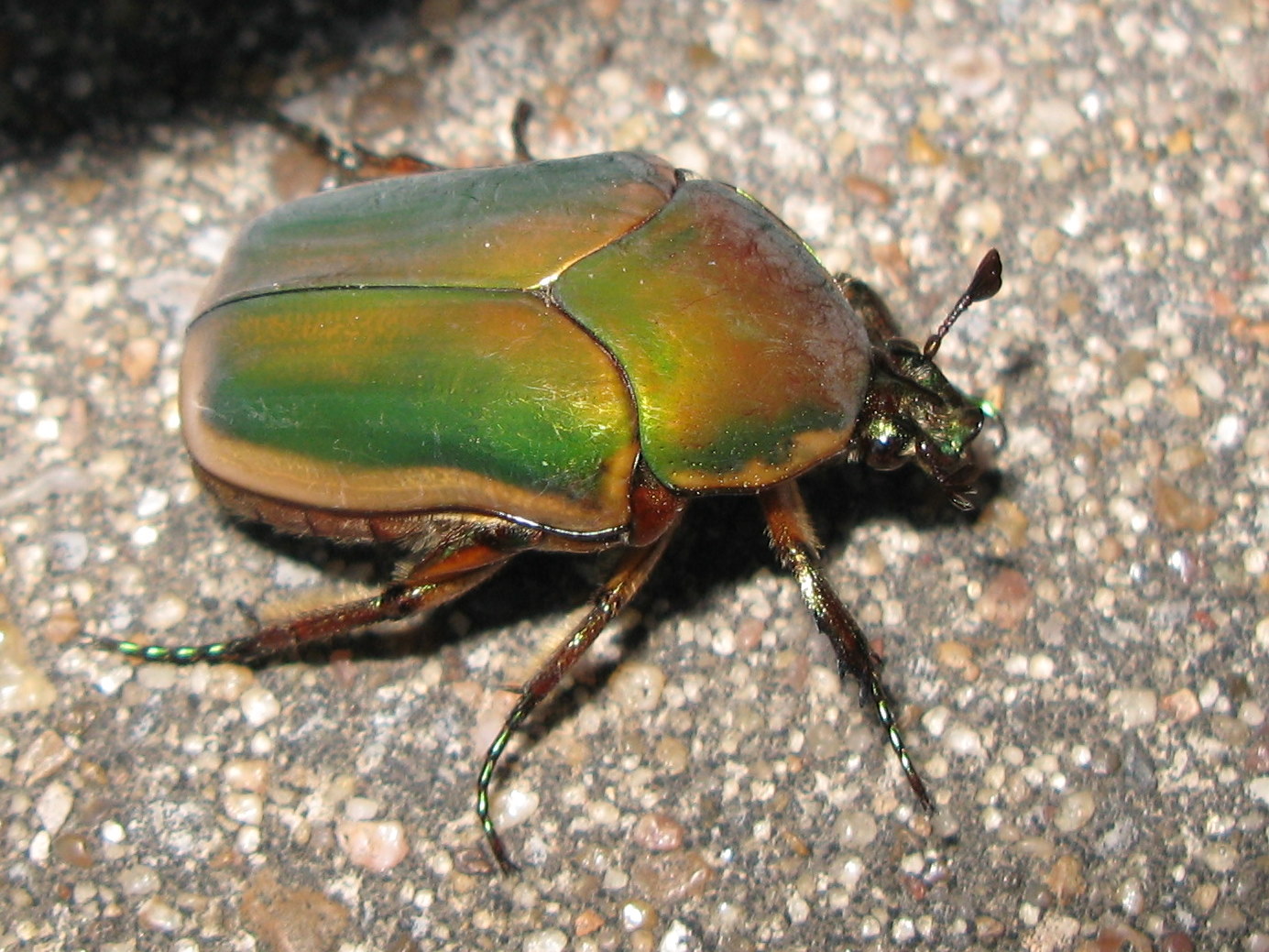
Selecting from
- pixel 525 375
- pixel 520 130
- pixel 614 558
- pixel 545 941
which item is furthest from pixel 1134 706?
pixel 520 130

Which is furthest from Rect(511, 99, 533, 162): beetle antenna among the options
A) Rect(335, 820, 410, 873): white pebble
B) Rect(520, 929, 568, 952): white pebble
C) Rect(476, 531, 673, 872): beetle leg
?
Rect(520, 929, 568, 952): white pebble

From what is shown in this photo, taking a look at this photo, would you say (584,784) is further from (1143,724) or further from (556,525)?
(1143,724)

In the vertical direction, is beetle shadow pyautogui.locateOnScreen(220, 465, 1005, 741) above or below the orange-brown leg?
below

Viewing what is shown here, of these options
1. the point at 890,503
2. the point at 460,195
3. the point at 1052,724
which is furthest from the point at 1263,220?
the point at 460,195

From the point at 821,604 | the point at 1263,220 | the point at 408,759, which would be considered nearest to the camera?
the point at 821,604

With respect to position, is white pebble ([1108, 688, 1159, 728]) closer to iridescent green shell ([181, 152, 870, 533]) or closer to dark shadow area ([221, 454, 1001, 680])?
dark shadow area ([221, 454, 1001, 680])

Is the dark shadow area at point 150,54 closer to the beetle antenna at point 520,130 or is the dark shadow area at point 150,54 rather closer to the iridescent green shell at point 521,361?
the beetle antenna at point 520,130

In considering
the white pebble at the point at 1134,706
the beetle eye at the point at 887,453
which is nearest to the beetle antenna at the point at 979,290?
the beetle eye at the point at 887,453

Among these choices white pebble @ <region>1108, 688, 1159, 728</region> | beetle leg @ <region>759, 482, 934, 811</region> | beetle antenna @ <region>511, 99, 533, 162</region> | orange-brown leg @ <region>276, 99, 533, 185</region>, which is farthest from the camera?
beetle antenna @ <region>511, 99, 533, 162</region>
